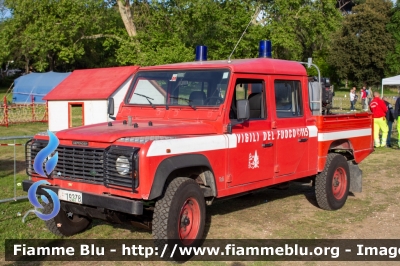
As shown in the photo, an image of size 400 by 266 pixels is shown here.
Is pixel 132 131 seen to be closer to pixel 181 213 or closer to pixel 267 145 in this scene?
pixel 181 213

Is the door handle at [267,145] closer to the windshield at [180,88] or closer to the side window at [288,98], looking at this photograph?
the side window at [288,98]

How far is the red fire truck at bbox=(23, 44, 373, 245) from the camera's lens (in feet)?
17.5

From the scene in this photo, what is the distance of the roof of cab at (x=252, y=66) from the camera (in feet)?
21.4

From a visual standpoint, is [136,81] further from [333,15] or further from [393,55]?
[393,55]

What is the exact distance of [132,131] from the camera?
5602 millimetres

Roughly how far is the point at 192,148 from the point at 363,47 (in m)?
51.7

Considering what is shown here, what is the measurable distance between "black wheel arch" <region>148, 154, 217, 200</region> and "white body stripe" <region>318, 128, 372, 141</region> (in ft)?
8.39

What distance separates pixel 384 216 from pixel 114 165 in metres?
4.79

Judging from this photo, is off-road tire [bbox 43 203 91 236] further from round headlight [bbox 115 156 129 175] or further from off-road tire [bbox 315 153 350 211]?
off-road tire [bbox 315 153 350 211]

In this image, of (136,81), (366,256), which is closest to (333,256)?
(366,256)

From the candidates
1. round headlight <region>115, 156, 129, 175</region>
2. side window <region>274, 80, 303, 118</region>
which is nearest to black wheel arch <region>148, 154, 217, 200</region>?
round headlight <region>115, 156, 129, 175</region>

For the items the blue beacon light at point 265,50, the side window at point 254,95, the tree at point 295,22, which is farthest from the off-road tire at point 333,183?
the tree at point 295,22

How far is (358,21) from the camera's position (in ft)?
179

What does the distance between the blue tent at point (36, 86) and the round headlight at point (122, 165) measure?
3069 centimetres
